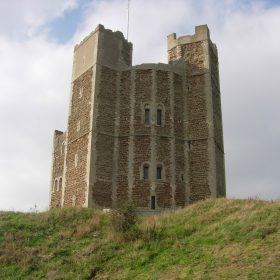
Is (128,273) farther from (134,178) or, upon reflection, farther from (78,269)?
(134,178)

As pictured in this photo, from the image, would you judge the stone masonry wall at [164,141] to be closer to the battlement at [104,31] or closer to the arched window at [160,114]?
A: the arched window at [160,114]

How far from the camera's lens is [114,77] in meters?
30.4

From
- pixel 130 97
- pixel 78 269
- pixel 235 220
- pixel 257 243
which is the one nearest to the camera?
pixel 257 243

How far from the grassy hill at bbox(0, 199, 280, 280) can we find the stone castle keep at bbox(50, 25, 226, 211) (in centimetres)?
679

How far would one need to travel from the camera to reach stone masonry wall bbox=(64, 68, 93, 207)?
2794cm

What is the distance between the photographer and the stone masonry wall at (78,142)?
27938 mm

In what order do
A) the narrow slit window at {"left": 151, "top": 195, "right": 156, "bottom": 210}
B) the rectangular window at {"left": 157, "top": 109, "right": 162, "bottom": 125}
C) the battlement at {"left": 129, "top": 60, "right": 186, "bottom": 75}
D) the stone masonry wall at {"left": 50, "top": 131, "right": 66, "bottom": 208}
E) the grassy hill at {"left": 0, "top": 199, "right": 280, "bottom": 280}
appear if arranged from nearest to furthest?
1. the grassy hill at {"left": 0, "top": 199, "right": 280, "bottom": 280}
2. the narrow slit window at {"left": 151, "top": 195, "right": 156, "bottom": 210}
3. the rectangular window at {"left": 157, "top": 109, "right": 162, "bottom": 125}
4. the battlement at {"left": 129, "top": 60, "right": 186, "bottom": 75}
5. the stone masonry wall at {"left": 50, "top": 131, "right": 66, "bottom": 208}

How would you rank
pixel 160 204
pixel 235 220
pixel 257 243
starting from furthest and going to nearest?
pixel 160 204 < pixel 235 220 < pixel 257 243

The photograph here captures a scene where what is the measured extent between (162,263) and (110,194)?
13.1 metres

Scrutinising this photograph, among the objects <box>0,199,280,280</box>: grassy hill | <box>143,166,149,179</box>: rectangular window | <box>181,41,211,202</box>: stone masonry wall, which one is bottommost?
<box>0,199,280,280</box>: grassy hill

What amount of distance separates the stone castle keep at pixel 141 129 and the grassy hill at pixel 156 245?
22.3 feet

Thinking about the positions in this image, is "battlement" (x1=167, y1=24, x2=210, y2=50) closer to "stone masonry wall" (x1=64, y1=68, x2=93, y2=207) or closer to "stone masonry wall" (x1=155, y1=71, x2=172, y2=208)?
"stone masonry wall" (x1=155, y1=71, x2=172, y2=208)


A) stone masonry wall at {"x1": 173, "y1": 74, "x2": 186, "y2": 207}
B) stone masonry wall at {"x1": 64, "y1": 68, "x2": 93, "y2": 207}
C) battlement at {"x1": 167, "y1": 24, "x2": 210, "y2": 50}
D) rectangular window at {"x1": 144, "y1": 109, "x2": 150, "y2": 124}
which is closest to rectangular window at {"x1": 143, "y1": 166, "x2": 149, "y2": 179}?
stone masonry wall at {"x1": 173, "y1": 74, "x2": 186, "y2": 207}

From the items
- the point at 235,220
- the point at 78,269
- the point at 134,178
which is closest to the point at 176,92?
the point at 134,178
